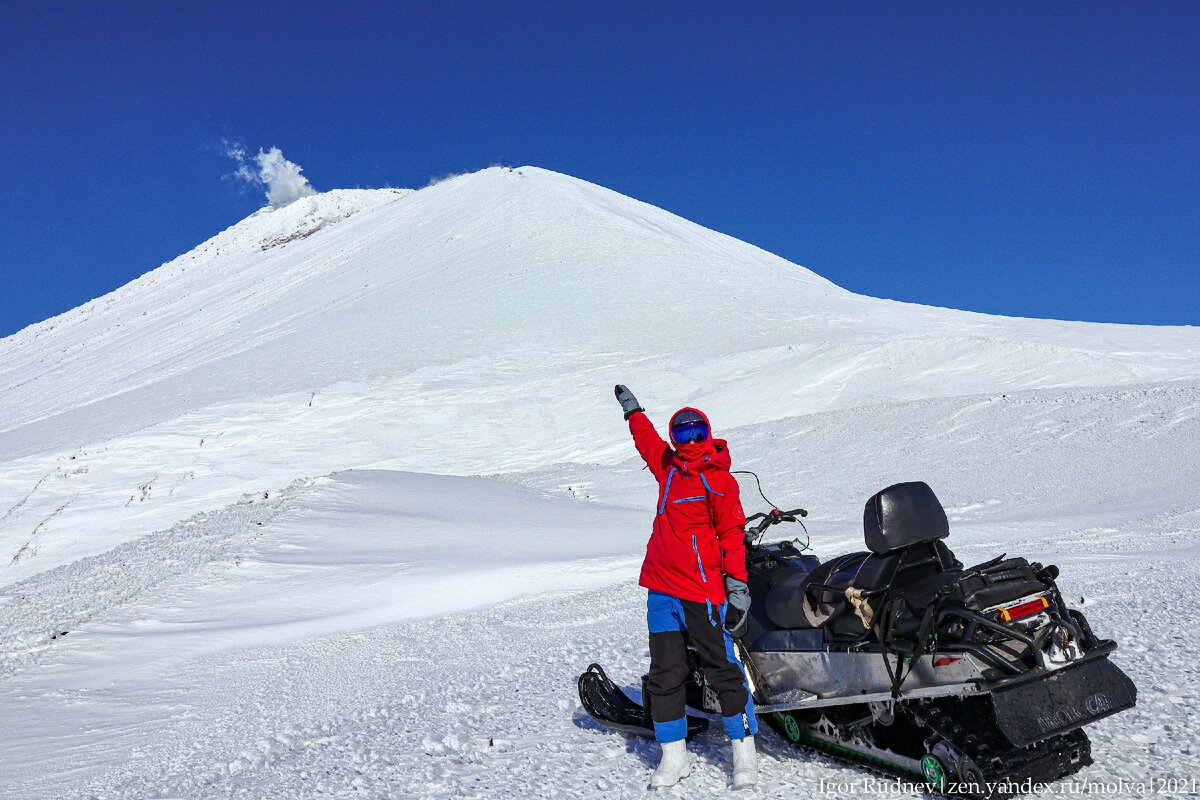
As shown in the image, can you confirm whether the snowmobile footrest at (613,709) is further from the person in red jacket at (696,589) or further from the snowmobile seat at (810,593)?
the snowmobile seat at (810,593)

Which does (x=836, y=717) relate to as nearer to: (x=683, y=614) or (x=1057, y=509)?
(x=683, y=614)

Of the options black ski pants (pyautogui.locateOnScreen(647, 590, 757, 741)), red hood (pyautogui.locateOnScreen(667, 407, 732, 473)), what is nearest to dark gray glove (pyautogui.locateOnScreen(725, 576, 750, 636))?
black ski pants (pyautogui.locateOnScreen(647, 590, 757, 741))

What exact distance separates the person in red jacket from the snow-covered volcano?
332 mm

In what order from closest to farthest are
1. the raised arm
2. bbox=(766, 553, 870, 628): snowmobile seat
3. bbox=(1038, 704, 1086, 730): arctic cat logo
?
bbox=(1038, 704, 1086, 730): arctic cat logo < bbox=(766, 553, 870, 628): snowmobile seat < the raised arm

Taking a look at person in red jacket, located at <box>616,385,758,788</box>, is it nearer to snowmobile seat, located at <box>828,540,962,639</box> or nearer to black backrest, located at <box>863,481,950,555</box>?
snowmobile seat, located at <box>828,540,962,639</box>

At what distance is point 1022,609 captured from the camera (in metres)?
3.35

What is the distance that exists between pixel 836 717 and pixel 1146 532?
7.53 meters

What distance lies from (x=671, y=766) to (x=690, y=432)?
60.3 inches

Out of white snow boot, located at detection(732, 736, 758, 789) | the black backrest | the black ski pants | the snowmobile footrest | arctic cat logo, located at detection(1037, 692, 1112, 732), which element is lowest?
white snow boot, located at detection(732, 736, 758, 789)

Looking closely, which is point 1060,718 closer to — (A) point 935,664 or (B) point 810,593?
(A) point 935,664

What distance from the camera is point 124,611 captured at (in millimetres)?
8000

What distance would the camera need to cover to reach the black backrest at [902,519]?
361 centimetres

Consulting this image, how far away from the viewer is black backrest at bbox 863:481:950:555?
11.8 ft

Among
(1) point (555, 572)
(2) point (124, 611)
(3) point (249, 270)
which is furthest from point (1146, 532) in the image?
(3) point (249, 270)
